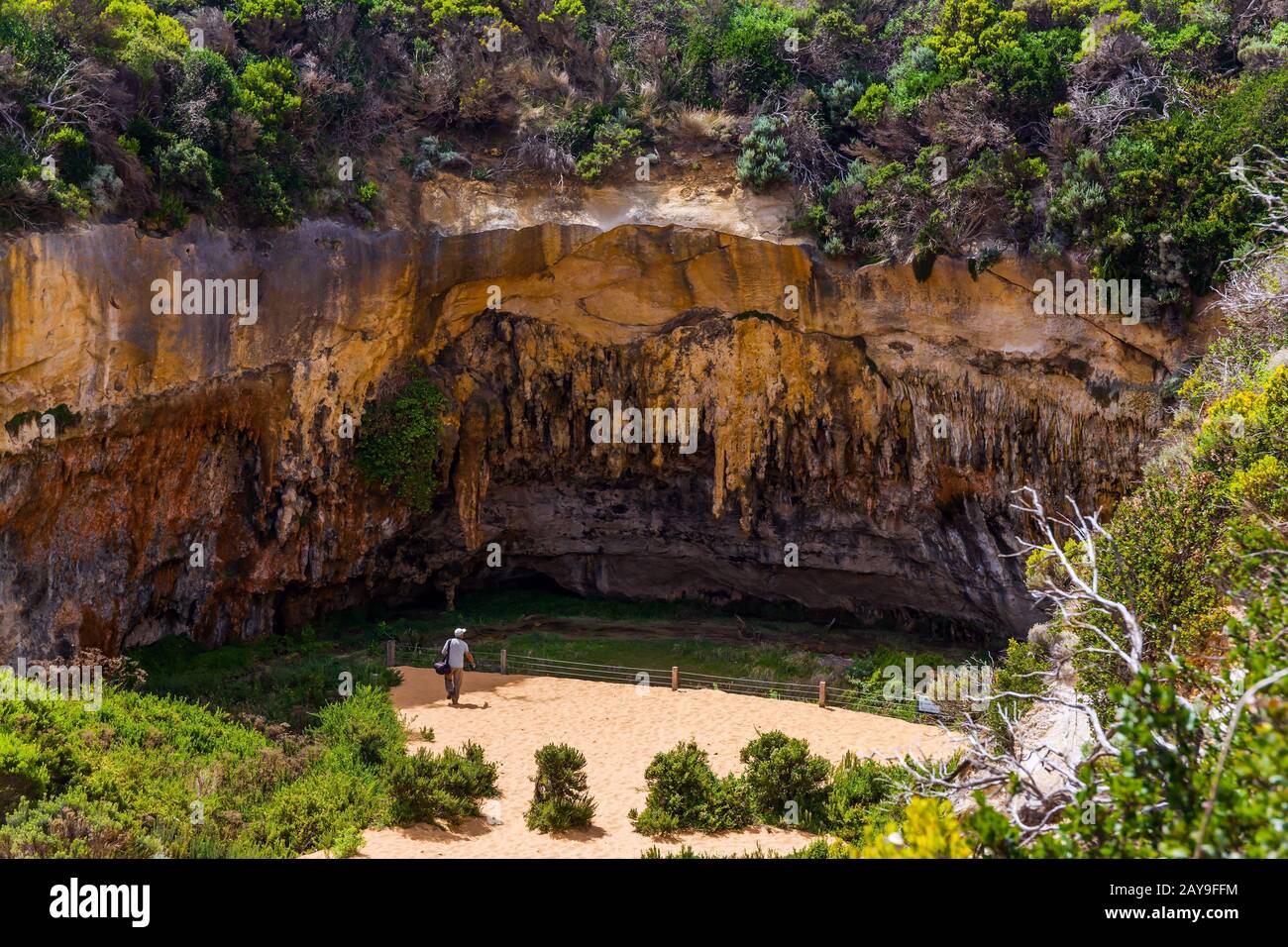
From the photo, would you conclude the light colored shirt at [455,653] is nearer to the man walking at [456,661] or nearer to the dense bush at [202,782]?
the man walking at [456,661]

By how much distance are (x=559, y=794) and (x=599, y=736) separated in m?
2.98

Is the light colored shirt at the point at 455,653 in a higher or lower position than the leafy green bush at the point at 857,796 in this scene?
higher

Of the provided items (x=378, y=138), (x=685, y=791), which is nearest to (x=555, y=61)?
(x=378, y=138)

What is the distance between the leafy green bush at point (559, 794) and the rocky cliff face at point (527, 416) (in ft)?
31.0

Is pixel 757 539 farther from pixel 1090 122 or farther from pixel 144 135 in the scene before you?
pixel 144 135

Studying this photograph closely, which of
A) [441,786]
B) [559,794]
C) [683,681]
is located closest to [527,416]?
[683,681]

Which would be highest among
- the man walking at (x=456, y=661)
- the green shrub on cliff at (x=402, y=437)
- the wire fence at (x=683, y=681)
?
the green shrub on cliff at (x=402, y=437)

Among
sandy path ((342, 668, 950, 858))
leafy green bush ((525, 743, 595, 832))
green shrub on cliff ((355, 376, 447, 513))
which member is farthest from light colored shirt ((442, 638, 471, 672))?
green shrub on cliff ((355, 376, 447, 513))

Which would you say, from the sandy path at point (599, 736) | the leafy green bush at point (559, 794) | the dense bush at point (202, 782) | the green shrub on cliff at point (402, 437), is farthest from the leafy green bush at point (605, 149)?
the leafy green bush at point (559, 794)

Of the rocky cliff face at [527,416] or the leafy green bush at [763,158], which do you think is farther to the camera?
the leafy green bush at [763,158]

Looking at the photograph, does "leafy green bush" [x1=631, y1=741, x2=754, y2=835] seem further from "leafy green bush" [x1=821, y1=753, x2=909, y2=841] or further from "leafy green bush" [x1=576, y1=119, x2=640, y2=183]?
"leafy green bush" [x1=576, y1=119, x2=640, y2=183]

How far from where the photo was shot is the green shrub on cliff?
68.4ft

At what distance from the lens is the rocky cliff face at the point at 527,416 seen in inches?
656

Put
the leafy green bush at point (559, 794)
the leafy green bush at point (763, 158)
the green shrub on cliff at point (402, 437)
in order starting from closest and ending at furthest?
the leafy green bush at point (559, 794)
the leafy green bush at point (763, 158)
the green shrub on cliff at point (402, 437)
